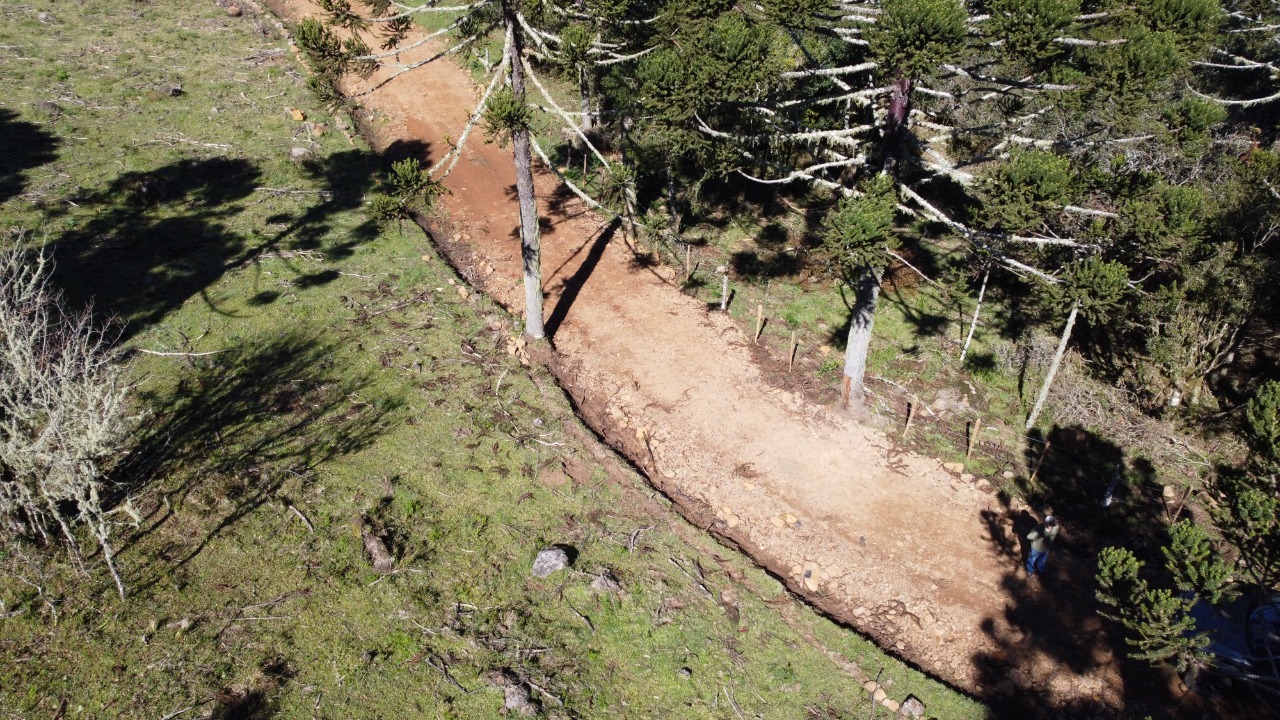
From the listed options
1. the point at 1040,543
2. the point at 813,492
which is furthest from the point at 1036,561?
the point at 813,492

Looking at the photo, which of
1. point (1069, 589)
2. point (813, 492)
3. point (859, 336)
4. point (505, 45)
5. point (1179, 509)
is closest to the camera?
point (1069, 589)

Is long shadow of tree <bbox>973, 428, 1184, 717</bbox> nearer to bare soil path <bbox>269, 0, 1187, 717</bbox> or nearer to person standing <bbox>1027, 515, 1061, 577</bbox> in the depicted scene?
bare soil path <bbox>269, 0, 1187, 717</bbox>

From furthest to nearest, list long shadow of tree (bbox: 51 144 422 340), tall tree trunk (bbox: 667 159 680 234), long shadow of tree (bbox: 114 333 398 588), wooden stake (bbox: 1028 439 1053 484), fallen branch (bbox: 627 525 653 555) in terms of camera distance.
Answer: tall tree trunk (bbox: 667 159 680 234) → long shadow of tree (bbox: 51 144 422 340) → wooden stake (bbox: 1028 439 1053 484) → fallen branch (bbox: 627 525 653 555) → long shadow of tree (bbox: 114 333 398 588)

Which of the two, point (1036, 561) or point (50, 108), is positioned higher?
point (50, 108)

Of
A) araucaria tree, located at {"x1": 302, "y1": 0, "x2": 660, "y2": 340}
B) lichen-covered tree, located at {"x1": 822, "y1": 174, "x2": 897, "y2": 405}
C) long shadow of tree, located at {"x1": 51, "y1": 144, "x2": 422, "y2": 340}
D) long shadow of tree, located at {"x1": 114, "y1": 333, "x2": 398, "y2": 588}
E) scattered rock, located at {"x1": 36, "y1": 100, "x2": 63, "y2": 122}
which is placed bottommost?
long shadow of tree, located at {"x1": 114, "y1": 333, "x2": 398, "y2": 588}

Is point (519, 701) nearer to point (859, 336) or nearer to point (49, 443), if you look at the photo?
point (49, 443)

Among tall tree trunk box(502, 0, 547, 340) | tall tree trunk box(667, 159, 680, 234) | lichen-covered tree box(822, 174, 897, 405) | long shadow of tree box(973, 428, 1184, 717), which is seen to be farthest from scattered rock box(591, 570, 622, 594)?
tall tree trunk box(667, 159, 680, 234)

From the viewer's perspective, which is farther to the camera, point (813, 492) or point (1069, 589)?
point (813, 492)
